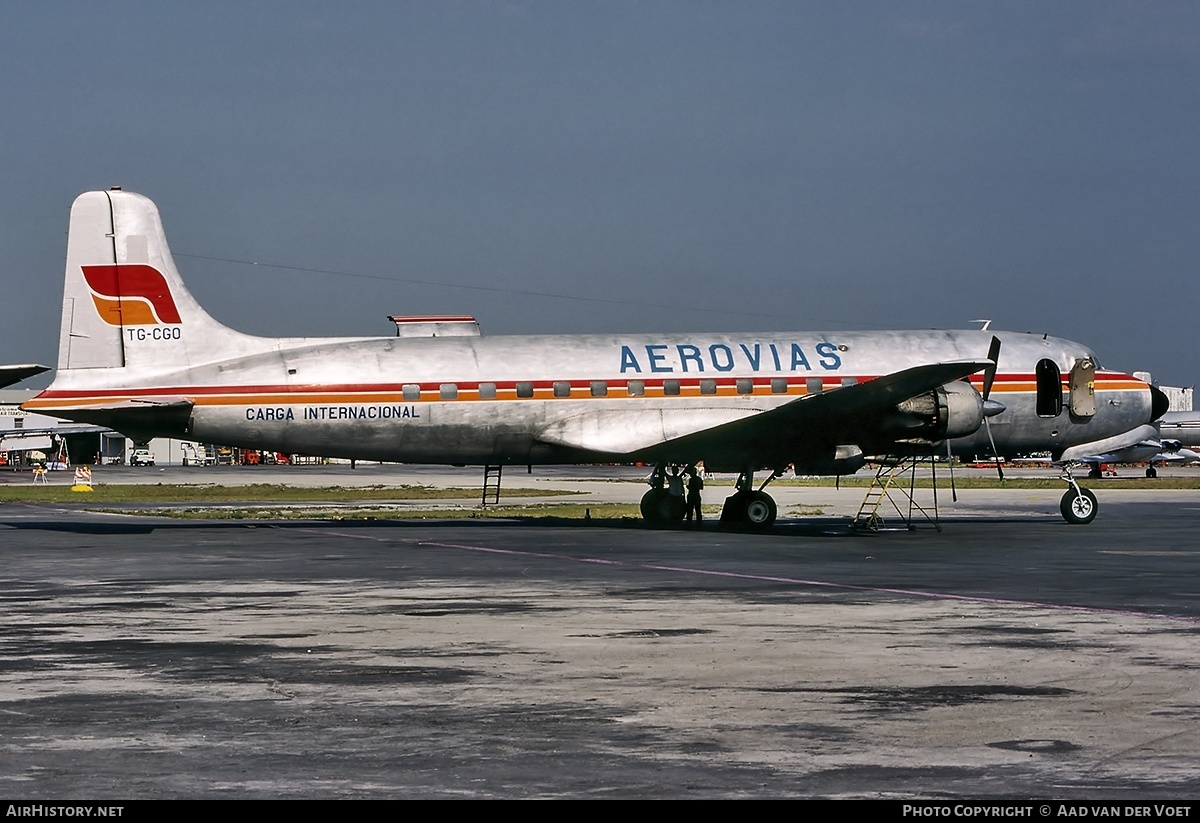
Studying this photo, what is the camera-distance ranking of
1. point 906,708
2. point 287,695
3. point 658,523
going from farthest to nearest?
point 658,523 < point 287,695 < point 906,708

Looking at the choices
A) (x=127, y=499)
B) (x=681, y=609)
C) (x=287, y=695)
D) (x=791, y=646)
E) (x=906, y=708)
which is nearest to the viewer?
(x=906, y=708)

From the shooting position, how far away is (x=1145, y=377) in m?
35.8

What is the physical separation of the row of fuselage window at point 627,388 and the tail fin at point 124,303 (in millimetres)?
4907

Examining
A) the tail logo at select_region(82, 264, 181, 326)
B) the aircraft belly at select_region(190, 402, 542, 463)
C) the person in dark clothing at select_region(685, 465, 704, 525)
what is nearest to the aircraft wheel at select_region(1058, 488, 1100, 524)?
the person in dark clothing at select_region(685, 465, 704, 525)

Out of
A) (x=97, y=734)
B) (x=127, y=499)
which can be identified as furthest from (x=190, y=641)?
(x=127, y=499)

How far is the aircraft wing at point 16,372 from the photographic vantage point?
1280 inches

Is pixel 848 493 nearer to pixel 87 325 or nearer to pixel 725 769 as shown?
pixel 87 325

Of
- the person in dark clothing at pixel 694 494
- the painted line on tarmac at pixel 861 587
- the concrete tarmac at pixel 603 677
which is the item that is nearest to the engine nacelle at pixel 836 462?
the person in dark clothing at pixel 694 494

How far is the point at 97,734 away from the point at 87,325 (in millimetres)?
24045

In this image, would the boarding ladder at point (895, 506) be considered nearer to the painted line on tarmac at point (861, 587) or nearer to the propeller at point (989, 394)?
the propeller at point (989, 394)

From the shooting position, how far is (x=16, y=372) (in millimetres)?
32531

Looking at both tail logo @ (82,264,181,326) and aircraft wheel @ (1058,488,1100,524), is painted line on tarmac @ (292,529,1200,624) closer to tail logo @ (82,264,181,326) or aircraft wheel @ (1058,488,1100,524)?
tail logo @ (82,264,181,326)

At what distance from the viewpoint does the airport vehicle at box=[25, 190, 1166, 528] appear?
31156mm

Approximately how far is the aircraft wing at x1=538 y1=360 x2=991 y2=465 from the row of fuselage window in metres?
0.48
